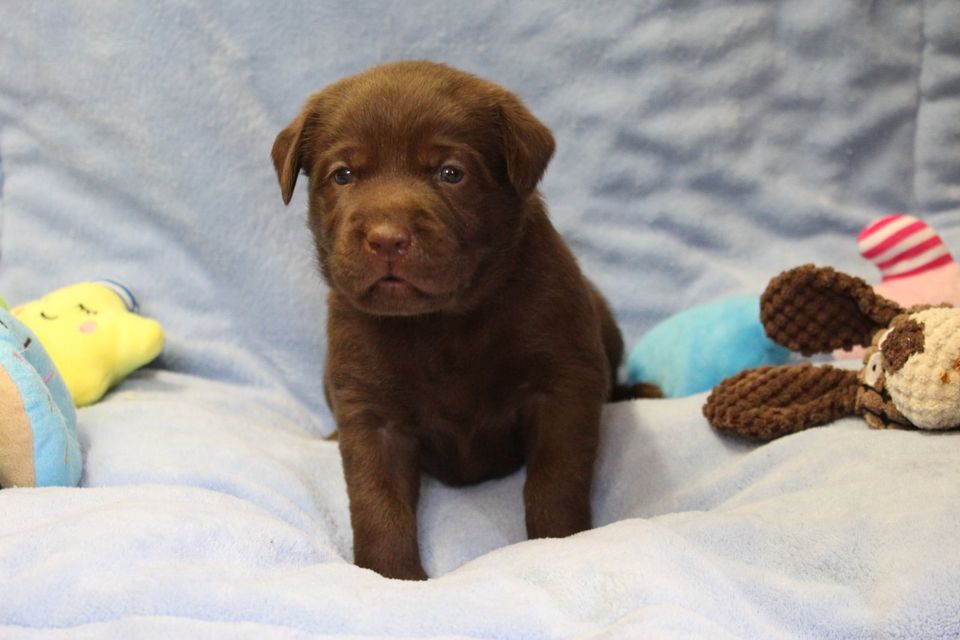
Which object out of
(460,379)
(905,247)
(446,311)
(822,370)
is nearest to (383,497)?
(460,379)

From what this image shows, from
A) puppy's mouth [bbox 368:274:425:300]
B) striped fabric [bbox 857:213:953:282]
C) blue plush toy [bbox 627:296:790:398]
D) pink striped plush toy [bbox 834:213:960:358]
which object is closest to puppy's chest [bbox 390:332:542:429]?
puppy's mouth [bbox 368:274:425:300]

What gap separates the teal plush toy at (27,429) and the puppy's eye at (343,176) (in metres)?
0.78

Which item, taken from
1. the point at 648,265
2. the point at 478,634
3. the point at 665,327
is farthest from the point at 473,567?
the point at 648,265

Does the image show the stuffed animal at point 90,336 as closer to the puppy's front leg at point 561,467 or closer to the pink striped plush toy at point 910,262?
the puppy's front leg at point 561,467

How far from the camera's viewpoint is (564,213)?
359 centimetres

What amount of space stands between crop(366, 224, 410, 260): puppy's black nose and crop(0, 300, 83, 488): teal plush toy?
2.54 ft

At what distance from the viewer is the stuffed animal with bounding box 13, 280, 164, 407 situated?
2.85 m

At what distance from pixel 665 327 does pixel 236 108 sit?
1643 mm

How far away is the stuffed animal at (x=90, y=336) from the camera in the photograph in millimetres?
2850

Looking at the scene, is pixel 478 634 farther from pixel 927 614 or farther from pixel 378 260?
pixel 378 260

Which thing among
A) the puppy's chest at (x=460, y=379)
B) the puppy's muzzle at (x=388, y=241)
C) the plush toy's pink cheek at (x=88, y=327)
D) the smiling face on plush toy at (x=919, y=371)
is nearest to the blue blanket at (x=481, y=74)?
the plush toy's pink cheek at (x=88, y=327)

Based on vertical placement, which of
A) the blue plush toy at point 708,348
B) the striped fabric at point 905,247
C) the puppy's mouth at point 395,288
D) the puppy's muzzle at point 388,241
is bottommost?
the blue plush toy at point 708,348

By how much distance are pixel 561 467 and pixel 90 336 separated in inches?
56.9

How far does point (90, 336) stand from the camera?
2896mm
